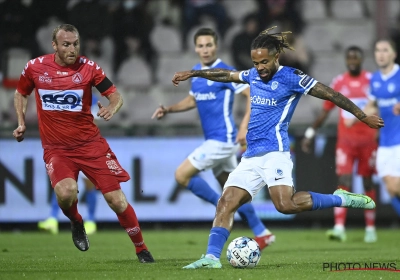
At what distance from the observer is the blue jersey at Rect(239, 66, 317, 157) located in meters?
7.25

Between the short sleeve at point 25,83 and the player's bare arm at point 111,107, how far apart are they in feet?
2.68

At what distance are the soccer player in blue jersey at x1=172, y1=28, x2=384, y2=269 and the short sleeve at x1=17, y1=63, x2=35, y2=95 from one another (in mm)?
1511

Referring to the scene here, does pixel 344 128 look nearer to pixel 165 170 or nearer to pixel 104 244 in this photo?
pixel 165 170

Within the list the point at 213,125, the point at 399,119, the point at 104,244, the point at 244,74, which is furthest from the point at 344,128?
the point at 244,74

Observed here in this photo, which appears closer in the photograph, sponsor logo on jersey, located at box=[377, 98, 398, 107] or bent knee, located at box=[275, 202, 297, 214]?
bent knee, located at box=[275, 202, 297, 214]

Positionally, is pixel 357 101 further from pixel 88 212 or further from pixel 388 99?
pixel 88 212

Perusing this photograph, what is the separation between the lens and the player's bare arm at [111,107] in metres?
7.30

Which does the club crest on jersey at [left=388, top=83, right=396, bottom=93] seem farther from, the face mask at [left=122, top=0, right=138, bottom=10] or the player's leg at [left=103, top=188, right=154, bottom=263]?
the face mask at [left=122, top=0, right=138, bottom=10]

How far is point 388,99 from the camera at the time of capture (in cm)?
1113

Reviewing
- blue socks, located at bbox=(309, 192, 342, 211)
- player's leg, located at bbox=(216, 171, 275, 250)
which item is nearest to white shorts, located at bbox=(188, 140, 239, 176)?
player's leg, located at bbox=(216, 171, 275, 250)

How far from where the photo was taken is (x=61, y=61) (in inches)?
310

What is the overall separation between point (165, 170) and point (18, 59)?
12.7 feet

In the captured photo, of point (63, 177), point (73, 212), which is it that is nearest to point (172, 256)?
point (73, 212)

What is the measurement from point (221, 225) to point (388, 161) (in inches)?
176
